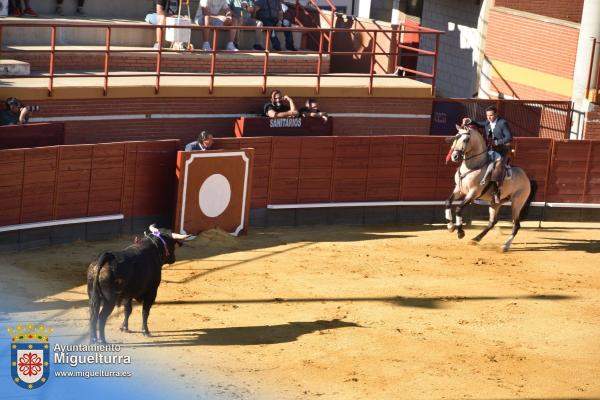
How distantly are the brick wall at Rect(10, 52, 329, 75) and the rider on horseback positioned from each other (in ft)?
17.0

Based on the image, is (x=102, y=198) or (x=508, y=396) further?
(x=102, y=198)

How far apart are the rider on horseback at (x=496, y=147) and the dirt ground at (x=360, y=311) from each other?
1171 mm

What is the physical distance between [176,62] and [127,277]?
10.6 metres

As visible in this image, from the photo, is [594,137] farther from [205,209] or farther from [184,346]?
[184,346]

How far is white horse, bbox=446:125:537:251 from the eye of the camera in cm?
2091

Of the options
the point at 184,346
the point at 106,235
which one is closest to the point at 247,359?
the point at 184,346

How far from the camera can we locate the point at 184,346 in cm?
1494

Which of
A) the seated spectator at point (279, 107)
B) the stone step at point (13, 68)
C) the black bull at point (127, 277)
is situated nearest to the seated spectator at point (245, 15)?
the seated spectator at point (279, 107)

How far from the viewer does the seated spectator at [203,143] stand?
2056cm

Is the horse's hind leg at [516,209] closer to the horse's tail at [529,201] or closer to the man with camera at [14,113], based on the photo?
the horse's tail at [529,201]

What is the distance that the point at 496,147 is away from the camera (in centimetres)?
2159

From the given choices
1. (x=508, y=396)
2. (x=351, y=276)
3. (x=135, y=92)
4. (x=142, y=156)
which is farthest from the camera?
(x=135, y=92)

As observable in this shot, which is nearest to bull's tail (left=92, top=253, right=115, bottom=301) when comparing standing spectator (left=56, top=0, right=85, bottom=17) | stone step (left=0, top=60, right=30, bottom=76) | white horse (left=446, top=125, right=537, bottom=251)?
white horse (left=446, top=125, right=537, bottom=251)

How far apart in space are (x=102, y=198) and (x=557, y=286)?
23.6ft
